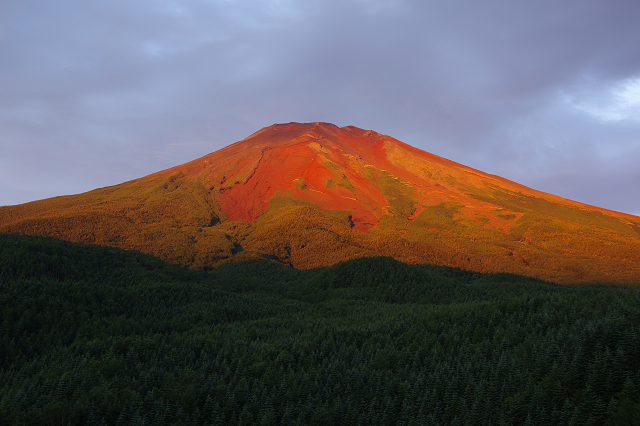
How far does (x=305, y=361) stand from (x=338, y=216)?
73243 mm

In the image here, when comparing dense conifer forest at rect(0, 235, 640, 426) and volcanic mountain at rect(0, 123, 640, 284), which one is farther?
volcanic mountain at rect(0, 123, 640, 284)

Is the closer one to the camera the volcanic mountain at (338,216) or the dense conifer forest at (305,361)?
the dense conifer forest at (305,361)

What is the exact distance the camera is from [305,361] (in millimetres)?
21031

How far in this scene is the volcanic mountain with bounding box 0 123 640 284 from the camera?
7444 cm

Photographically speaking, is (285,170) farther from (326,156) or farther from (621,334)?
(621,334)

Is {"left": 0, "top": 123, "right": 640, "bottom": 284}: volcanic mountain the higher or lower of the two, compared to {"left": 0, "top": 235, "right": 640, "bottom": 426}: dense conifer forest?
higher

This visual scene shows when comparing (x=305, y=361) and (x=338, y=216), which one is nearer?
(x=305, y=361)

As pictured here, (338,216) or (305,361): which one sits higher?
(338,216)

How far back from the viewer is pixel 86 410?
47.1ft

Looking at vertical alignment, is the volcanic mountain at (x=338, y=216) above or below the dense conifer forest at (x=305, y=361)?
above

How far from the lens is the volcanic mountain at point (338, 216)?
7444 cm

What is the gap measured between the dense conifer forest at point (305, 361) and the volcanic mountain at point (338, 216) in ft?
135

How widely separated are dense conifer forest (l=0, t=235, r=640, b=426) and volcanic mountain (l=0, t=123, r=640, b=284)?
41.3 metres

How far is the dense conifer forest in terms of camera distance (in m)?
13.9
